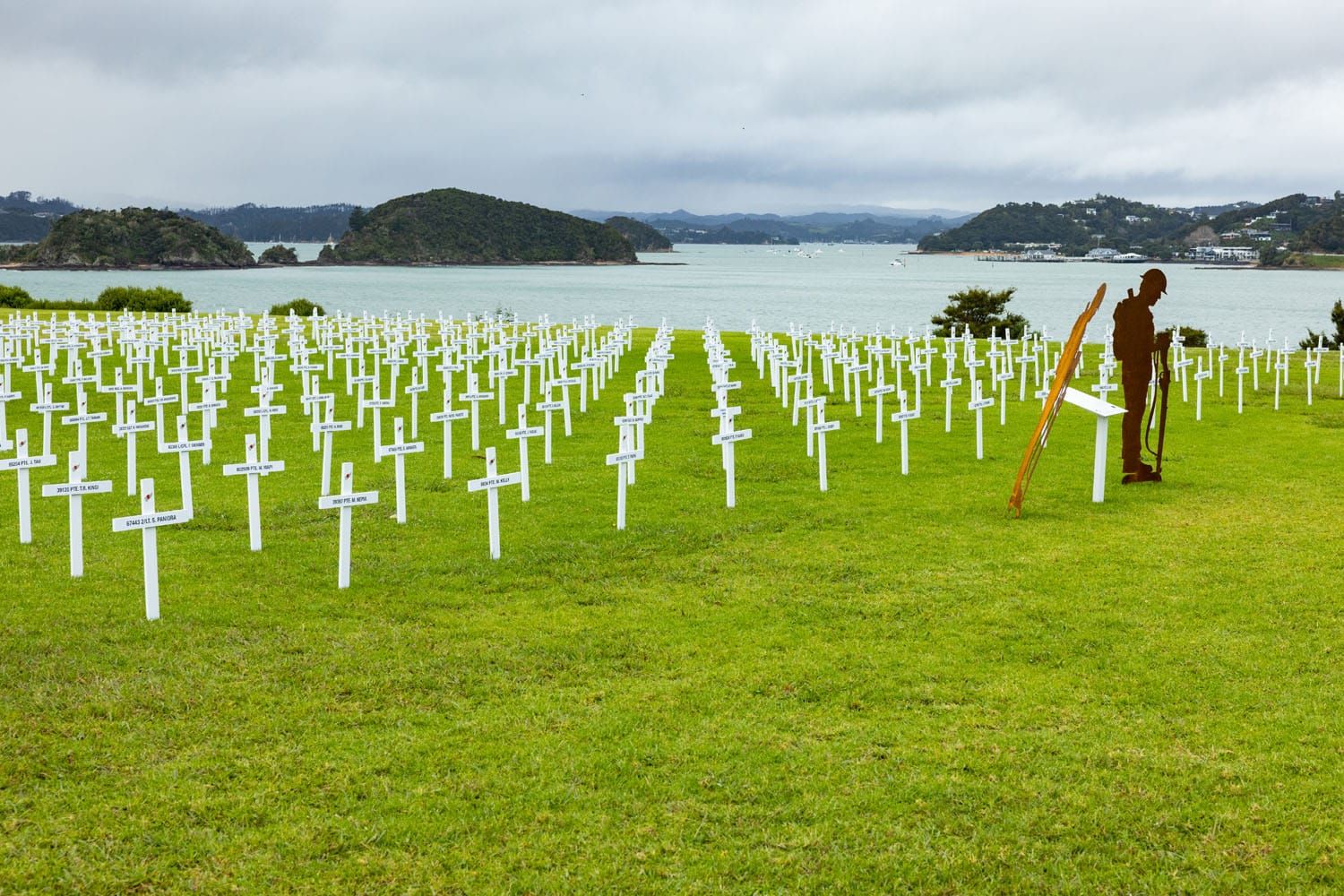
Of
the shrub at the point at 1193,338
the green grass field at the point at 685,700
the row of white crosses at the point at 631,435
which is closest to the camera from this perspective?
the green grass field at the point at 685,700

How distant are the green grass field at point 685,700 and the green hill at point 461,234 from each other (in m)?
142

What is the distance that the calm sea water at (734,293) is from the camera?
83312mm

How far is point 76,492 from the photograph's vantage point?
384 inches

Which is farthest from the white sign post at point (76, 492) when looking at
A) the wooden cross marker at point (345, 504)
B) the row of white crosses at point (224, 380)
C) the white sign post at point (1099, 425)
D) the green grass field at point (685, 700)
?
the white sign post at point (1099, 425)

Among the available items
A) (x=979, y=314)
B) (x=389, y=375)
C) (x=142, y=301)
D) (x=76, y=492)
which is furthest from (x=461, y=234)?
(x=76, y=492)

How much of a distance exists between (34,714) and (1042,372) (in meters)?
27.3

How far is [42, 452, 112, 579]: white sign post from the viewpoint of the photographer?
Answer: 9750 mm

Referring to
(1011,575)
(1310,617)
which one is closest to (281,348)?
(1011,575)

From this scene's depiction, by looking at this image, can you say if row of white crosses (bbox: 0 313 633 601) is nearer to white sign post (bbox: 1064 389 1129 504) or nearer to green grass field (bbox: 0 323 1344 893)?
green grass field (bbox: 0 323 1344 893)

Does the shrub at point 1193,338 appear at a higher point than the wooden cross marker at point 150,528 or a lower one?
higher

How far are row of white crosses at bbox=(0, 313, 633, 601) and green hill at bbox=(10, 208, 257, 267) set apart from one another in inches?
3833

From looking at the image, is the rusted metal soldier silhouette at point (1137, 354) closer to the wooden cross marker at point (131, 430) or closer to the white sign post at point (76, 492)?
the white sign post at point (76, 492)

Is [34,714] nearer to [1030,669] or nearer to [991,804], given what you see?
[991,804]

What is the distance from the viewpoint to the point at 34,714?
23.1ft
